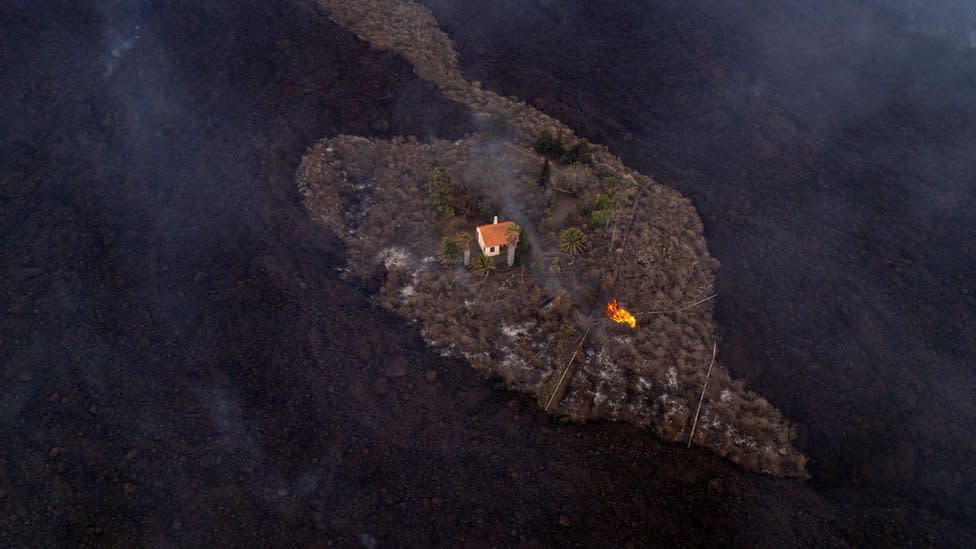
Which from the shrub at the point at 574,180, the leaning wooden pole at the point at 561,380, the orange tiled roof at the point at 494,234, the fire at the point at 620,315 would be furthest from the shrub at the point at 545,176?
the leaning wooden pole at the point at 561,380

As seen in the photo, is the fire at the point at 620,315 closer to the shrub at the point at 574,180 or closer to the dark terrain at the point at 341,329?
the dark terrain at the point at 341,329

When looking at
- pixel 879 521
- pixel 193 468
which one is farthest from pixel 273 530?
pixel 879 521

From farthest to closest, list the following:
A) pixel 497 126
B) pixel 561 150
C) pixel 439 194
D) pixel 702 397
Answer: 1. pixel 497 126
2. pixel 561 150
3. pixel 439 194
4. pixel 702 397

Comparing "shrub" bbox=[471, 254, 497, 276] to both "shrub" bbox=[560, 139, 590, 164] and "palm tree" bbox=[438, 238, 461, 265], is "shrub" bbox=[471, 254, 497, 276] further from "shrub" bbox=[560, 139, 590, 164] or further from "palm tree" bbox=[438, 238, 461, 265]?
"shrub" bbox=[560, 139, 590, 164]

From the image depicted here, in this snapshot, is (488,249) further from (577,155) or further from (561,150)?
(577,155)

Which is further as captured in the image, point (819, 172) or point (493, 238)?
point (819, 172)

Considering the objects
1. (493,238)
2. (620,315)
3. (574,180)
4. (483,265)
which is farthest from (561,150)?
(620,315)
